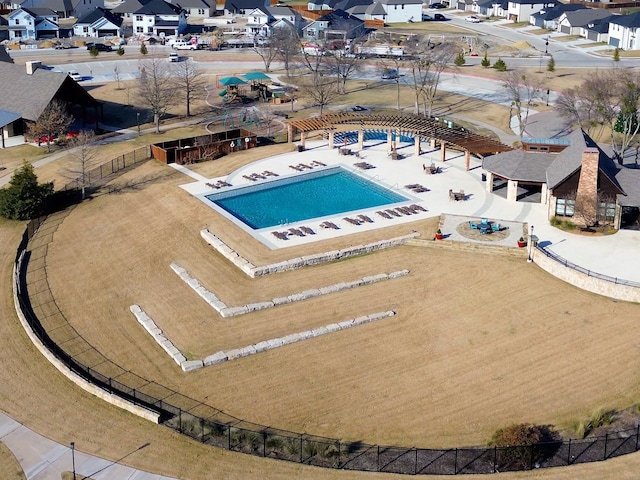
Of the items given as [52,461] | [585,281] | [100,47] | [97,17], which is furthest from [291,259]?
[97,17]

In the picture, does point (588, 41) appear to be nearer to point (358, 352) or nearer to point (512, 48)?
point (512, 48)

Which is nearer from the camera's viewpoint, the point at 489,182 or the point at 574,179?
the point at 574,179

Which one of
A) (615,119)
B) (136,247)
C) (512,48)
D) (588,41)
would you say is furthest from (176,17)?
(136,247)

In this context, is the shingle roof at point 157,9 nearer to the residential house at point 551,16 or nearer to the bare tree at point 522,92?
the residential house at point 551,16

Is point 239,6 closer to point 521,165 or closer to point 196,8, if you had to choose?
point 196,8

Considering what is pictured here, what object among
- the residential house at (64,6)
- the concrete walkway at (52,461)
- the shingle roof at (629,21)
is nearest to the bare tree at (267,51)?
the residential house at (64,6)

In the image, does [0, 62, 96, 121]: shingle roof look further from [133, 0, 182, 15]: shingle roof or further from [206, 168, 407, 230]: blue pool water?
[133, 0, 182, 15]: shingle roof
